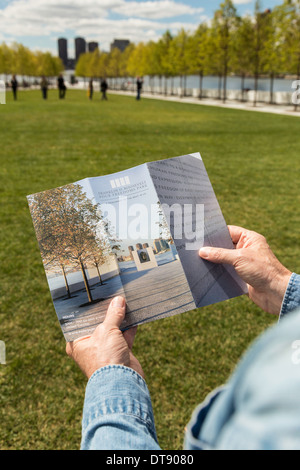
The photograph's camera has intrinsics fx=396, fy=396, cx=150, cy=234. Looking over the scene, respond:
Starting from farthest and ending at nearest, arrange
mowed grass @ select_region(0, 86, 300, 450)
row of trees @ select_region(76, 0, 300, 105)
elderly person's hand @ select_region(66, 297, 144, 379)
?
row of trees @ select_region(76, 0, 300, 105) < mowed grass @ select_region(0, 86, 300, 450) < elderly person's hand @ select_region(66, 297, 144, 379)

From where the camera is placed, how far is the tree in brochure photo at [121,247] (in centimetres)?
160

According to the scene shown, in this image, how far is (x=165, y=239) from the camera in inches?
66.6

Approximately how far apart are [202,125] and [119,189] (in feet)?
54.7

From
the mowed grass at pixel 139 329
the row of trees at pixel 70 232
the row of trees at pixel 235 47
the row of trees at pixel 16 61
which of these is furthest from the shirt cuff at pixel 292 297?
the row of trees at pixel 16 61

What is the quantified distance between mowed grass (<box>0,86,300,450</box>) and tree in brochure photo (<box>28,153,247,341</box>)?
145 centimetres

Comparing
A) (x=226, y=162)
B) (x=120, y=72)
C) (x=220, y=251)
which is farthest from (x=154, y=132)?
(x=120, y=72)

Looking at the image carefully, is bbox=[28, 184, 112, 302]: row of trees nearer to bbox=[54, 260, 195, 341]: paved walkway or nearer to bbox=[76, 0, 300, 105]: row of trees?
bbox=[54, 260, 195, 341]: paved walkway

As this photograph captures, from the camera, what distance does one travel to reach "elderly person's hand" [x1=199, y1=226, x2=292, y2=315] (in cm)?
178

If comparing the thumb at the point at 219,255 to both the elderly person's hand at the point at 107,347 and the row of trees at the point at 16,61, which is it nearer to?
the elderly person's hand at the point at 107,347

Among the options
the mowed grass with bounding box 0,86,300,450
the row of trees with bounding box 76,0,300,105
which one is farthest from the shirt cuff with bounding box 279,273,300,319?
the row of trees with bounding box 76,0,300,105

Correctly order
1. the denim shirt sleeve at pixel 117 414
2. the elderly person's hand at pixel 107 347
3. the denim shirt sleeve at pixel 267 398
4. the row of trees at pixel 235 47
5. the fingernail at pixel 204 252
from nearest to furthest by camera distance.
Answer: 1. the denim shirt sleeve at pixel 267 398
2. the denim shirt sleeve at pixel 117 414
3. the elderly person's hand at pixel 107 347
4. the fingernail at pixel 204 252
5. the row of trees at pixel 235 47

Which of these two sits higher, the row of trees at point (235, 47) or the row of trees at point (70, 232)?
the row of trees at point (235, 47)

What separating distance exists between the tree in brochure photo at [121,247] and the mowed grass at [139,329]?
1.45 metres
